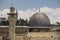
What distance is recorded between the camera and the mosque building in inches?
1015

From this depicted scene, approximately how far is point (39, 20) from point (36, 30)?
1.80 meters

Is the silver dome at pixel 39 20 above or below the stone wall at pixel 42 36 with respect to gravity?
above

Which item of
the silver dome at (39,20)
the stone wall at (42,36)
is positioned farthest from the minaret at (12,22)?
the silver dome at (39,20)

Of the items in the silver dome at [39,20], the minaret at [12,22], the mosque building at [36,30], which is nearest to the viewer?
the minaret at [12,22]

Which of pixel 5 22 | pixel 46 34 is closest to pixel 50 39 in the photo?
pixel 46 34

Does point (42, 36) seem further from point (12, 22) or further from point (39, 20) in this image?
point (12, 22)

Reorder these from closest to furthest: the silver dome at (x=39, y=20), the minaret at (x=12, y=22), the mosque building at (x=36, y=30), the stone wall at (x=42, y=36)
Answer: the minaret at (x=12, y=22), the mosque building at (x=36, y=30), the stone wall at (x=42, y=36), the silver dome at (x=39, y=20)

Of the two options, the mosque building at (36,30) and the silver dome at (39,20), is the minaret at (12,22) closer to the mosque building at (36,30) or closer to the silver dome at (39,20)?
the mosque building at (36,30)

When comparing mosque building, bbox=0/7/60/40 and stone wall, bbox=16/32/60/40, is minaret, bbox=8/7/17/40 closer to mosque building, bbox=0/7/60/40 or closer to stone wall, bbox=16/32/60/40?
mosque building, bbox=0/7/60/40

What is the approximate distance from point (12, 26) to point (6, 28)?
127 inches

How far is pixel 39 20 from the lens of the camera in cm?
3111

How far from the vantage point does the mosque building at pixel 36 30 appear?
2579cm

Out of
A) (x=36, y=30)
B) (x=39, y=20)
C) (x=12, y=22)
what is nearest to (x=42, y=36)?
(x=36, y=30)

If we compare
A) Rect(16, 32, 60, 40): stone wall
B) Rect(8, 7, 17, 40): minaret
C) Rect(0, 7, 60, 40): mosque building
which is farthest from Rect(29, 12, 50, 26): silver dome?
Rect(8, 7, 17, 40): minaret
